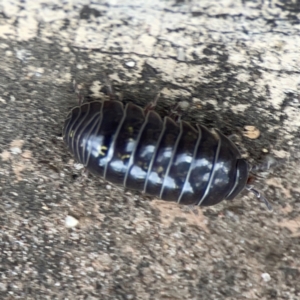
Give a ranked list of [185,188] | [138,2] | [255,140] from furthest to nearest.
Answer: [255,140] → [185,188] → [138,2]

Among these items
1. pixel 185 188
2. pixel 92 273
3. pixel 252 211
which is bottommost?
pixel 92 273

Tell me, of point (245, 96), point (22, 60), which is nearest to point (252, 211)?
point (245, 96)

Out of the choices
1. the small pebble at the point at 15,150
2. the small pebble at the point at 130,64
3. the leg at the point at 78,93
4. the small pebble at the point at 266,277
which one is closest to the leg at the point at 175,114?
the small pebble at the point at 130,64

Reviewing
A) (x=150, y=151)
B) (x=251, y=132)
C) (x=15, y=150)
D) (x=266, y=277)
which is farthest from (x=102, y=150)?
(x=266, y=277)

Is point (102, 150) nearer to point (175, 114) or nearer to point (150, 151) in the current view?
point (150, 151)

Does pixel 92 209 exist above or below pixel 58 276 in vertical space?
above

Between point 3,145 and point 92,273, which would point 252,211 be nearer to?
point 92,273
